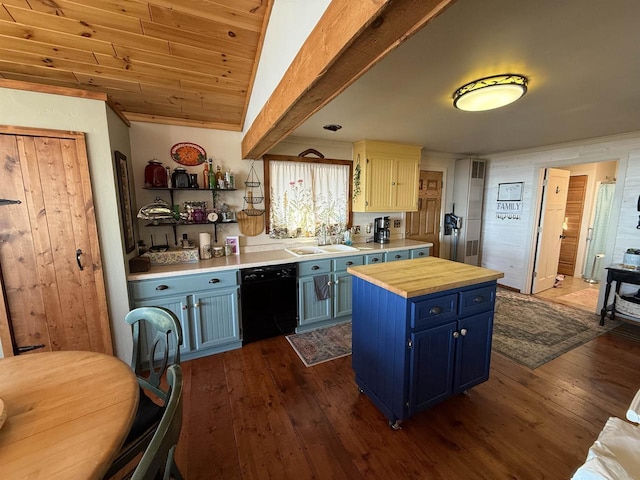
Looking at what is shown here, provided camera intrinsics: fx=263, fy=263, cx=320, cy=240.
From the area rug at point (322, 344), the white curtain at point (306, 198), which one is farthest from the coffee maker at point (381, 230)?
the area rug at point (322, 344)

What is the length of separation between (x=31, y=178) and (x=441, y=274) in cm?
294

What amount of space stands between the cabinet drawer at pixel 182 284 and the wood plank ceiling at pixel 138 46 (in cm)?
166

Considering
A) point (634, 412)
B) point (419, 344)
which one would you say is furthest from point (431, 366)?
point (634, 412)

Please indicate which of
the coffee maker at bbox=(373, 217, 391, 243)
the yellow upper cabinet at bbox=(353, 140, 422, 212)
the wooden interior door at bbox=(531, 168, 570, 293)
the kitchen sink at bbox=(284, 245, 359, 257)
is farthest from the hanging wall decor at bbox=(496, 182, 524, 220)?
the kitchen sink at bbox=(284, 245, 359, 257)

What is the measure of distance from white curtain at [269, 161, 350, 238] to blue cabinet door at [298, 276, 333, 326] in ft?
2.66

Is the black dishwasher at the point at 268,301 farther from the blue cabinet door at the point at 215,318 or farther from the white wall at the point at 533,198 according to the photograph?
the white wall at the point at 533,198

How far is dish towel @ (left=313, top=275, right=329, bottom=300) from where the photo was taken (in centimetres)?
298

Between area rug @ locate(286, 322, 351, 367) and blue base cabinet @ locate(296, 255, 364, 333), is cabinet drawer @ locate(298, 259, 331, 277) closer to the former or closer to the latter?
blue base cabinet @ locate(296, 255, 364, 333)

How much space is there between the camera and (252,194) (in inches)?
126

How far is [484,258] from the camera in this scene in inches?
191

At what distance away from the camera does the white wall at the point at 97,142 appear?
1.78 m

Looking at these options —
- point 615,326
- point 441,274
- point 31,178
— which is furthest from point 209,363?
point 615,326

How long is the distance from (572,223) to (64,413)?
7.29 metres

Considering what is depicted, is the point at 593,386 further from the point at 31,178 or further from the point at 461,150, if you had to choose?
the point at 31,178
